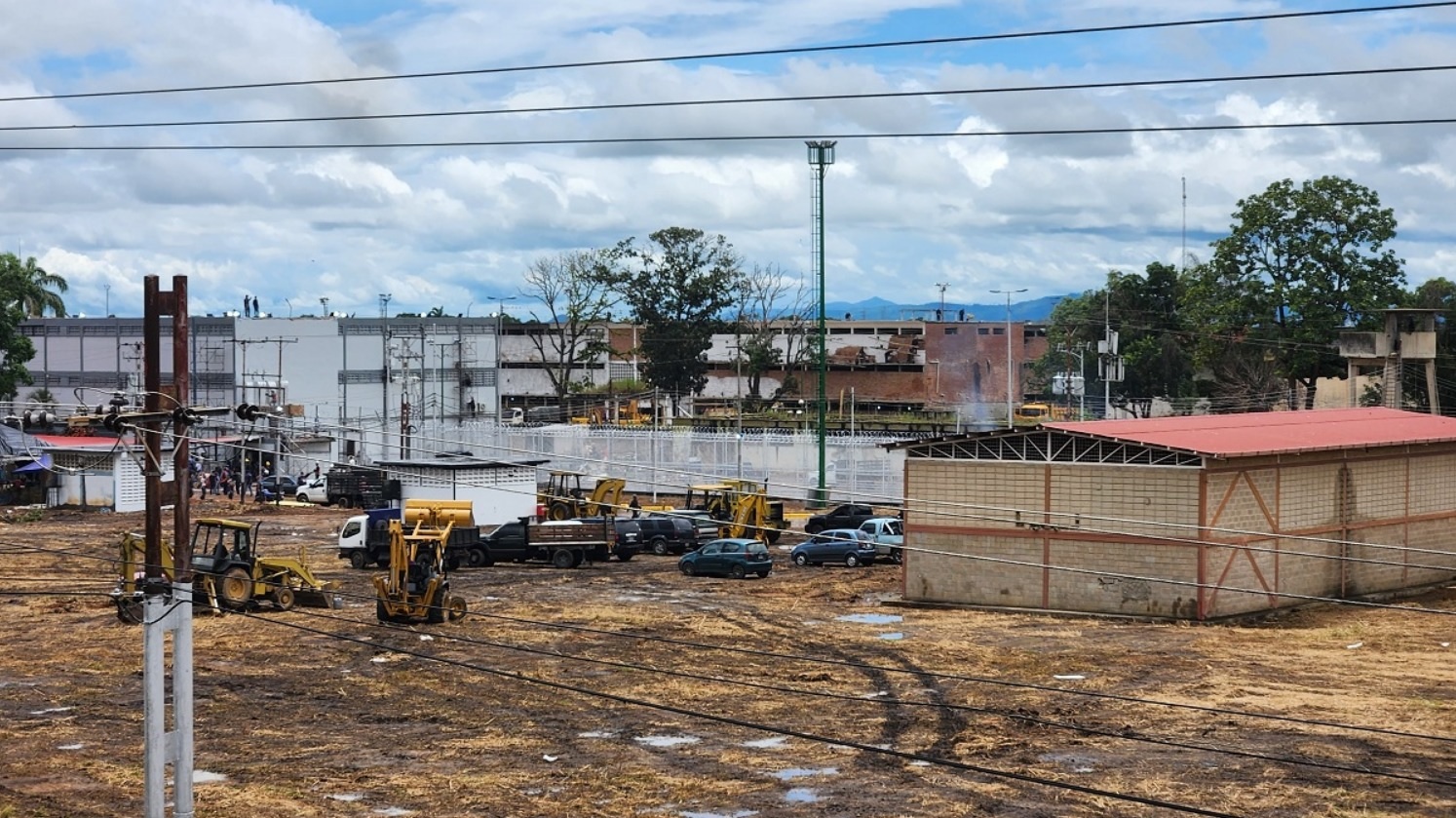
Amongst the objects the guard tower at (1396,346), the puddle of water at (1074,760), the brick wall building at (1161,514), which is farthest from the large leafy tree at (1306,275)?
the puddle of water at (1074,760)

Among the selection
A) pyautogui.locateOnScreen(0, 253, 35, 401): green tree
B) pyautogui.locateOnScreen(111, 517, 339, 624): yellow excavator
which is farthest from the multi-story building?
pyautogui.locateOnScreen(111, 517, 339, 624): yellow excavator

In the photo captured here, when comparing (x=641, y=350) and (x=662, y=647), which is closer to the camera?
(x=662, y=647)

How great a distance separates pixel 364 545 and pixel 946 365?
7008 cm

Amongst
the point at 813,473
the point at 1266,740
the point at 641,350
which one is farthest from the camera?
the point at 641,350

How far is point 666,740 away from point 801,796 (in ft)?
14.7

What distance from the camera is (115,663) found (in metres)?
33.7

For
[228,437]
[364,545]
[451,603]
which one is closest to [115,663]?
[451,603]

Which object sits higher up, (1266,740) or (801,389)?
(801,389)

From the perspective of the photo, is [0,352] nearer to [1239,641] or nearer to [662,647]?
[662,647]

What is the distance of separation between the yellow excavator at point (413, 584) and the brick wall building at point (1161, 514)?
12.2 metres

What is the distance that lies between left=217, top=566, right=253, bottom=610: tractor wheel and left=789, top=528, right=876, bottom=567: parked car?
60.8 ft

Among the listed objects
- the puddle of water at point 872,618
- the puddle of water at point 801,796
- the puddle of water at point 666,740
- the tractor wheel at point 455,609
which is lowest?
the puddle of water at point 666,740

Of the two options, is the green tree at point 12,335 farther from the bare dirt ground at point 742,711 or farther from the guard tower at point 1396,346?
the guard tower at point 1396,346

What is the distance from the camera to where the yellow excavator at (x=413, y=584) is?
37500 mm
